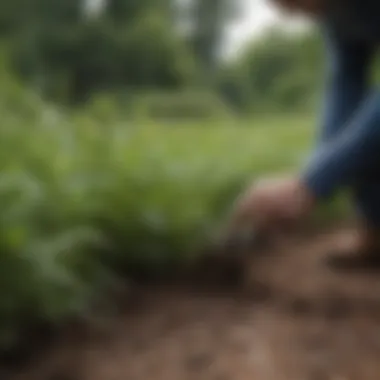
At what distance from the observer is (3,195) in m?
0.62

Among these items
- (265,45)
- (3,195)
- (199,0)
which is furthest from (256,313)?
(265,45)

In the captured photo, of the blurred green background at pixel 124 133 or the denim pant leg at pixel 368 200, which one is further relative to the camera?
the denim pant leg at pixel 368 200

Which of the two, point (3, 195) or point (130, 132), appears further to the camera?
point (130, 132)

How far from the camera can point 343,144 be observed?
2.25 ft

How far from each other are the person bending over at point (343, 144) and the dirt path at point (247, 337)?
77mm

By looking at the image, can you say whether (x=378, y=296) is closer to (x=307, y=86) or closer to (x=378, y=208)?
(x=378, y=208)

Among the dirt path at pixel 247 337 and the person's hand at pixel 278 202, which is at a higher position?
the person's hand at pixel 278 202

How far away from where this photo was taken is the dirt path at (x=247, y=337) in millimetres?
629

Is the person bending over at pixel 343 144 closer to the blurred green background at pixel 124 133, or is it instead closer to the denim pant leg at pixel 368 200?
the denim pant leg at pixel 368 200

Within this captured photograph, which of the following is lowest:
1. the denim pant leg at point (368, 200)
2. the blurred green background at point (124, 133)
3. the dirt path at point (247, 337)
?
the dirt path at point (247, 337)

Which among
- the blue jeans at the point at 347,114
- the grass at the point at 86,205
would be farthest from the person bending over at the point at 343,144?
the grass at the point at 86,205

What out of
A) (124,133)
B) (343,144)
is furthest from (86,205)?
(343,144)

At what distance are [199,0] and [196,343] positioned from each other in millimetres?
641

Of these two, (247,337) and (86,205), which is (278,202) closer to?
(247,337)
